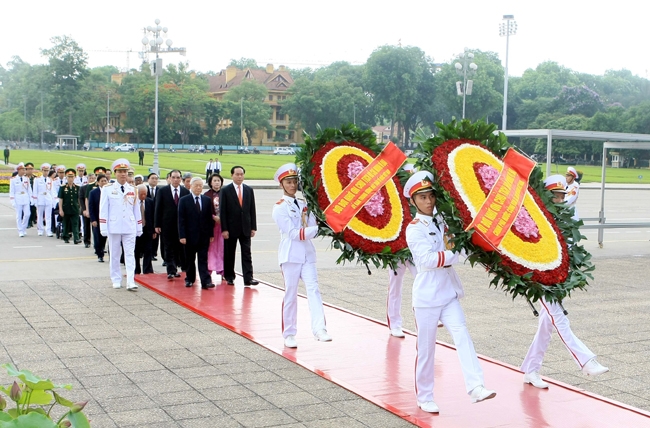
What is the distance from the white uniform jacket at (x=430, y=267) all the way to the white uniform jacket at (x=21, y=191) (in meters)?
15.8

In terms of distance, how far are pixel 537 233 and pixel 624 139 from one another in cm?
1209

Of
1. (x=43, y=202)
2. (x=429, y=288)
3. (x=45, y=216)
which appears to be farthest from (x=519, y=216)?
(x=43, y=202)

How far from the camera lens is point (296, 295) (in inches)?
338

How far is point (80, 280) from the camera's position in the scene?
12984 millimetres

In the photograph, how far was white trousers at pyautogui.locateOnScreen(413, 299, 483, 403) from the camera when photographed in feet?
20.2

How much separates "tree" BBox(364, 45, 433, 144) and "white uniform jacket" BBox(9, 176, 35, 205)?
284ft

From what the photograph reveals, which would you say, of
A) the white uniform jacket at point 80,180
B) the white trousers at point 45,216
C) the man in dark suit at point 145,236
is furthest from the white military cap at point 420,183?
the white trousers at point 45,216

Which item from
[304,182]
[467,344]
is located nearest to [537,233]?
[467,344]

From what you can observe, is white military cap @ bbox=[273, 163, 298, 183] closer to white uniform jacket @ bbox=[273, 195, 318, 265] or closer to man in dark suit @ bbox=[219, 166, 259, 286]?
white uniform jacket @ bbox=[273, 195, 318, 265]

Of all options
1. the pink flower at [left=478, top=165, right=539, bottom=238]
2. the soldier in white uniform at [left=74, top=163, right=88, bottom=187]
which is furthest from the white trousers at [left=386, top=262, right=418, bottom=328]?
the soldier in white uniform at [left=74, top=163, right=88, bottom=187]

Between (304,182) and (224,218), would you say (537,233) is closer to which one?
(304,182)

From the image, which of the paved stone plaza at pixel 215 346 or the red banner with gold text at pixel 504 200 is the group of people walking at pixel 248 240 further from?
the paved stone plaza at pixel 215 346

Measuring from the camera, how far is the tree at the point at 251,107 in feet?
340

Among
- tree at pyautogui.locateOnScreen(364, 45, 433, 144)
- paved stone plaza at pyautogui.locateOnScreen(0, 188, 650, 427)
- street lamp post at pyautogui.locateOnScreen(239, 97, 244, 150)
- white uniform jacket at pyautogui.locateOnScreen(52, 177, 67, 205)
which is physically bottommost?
paved stone plaza at pyautogui.locateOnScreen(0, 188, 650, 427)
